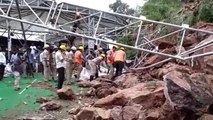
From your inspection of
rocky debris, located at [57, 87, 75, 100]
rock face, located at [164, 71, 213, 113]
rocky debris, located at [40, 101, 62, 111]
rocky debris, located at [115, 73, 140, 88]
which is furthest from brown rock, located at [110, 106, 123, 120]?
rocky debris, located at [115, 73, 140, 88]

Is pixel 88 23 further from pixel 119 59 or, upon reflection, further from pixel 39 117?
pixel 119 59

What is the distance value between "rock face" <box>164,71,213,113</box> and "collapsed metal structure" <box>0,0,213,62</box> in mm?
1236

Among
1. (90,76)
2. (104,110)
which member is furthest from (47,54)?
(104,110)

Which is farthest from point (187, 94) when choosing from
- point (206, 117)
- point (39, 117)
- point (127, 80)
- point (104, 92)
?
point (127, 80)

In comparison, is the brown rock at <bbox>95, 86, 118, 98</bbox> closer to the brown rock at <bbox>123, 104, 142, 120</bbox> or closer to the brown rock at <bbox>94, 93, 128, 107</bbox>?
the brown rock at <bbox>94, 93, 128, 107</bbox>

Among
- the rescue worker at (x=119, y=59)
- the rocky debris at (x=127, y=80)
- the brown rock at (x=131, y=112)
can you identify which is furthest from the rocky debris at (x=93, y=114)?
the rescue worker at (x=119, y=59)

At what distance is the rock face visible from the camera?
8.94 meters

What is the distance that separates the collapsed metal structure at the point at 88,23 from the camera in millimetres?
10680

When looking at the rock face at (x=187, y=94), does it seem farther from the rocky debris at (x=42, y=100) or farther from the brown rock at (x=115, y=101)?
the rocky debris at (x=42, y=100)

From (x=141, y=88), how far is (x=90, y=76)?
6.94 meters

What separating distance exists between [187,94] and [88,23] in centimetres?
586

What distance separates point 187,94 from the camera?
8945 millimetres

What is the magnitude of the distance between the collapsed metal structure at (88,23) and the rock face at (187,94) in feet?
4.06

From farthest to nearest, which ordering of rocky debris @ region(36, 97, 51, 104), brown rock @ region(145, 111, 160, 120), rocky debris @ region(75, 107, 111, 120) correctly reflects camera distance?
1. rocky debris @ region(36, 97, 51, 104)
2. rocky debris @ region(75, 107, 111, 120)
3. brown rock @ region(145, 111, 160, 120)
